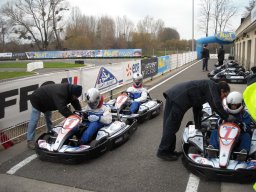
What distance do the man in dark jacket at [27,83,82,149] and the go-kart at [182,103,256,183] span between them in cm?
219

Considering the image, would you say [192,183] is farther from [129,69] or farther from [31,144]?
[129,69]

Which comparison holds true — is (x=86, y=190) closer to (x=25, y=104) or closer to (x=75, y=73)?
(x=25, y=104)

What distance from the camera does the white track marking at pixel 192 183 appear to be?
4074mm

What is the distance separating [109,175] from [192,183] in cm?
122

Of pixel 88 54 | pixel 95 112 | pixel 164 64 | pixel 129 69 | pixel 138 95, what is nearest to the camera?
pixel 95 112

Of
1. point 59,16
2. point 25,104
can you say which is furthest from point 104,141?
point 59,16

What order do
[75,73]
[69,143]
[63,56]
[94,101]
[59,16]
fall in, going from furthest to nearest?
[59,16] < [63,56] < [75,73] < [94,101] < [69,143]

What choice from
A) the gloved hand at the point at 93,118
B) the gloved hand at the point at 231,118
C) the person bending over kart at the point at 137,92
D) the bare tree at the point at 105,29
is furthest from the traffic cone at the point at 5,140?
the bare tree at the point at 105,29

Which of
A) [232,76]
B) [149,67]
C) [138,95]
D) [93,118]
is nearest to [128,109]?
[138,95]

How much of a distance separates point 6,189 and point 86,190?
111 cm

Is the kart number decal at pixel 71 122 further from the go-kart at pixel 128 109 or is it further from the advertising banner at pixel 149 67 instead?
the advertising banner at pixel 149 67

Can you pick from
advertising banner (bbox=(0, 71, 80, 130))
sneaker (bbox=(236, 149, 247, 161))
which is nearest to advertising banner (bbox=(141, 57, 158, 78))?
advertising banner (bbox=(0, 71, 80, 130))

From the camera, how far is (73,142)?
→ 17.0 ft

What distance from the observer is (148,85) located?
1457 cm
